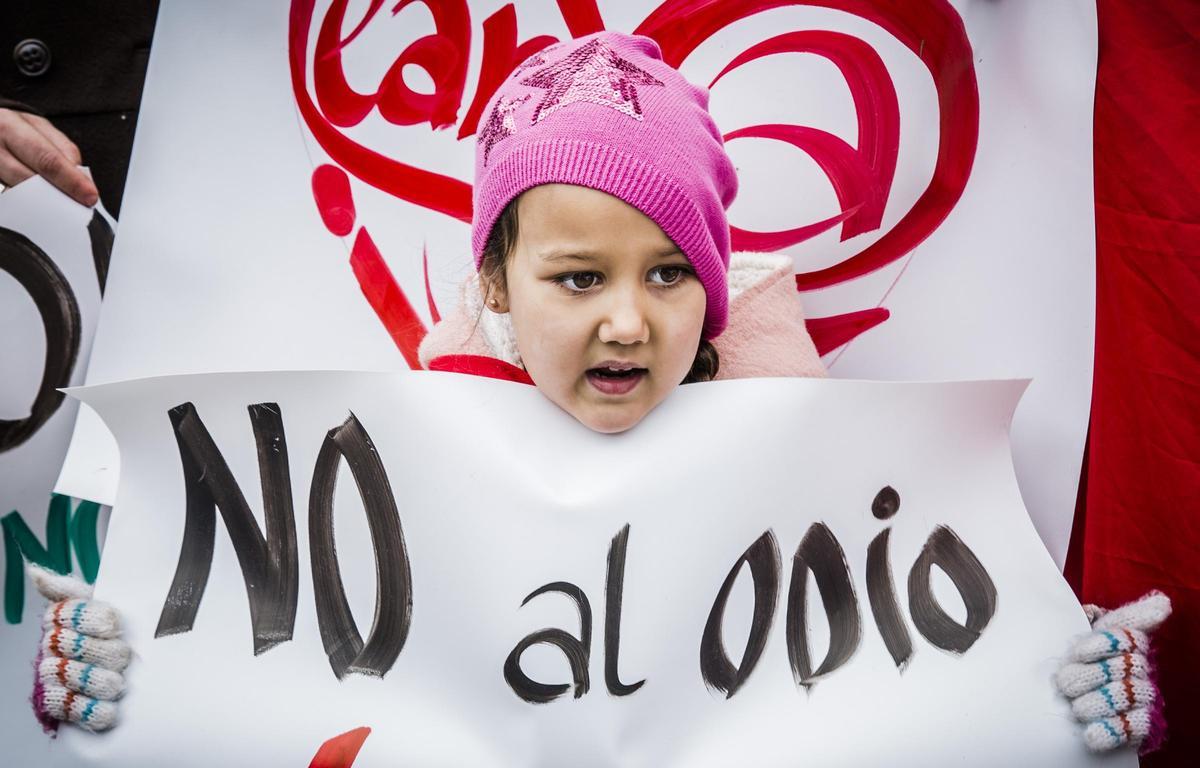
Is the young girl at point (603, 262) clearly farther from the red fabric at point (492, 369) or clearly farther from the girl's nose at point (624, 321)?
the red fabric at point (492, 369)

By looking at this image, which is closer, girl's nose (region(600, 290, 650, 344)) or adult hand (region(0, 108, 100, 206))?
girl's nose (region(600, 290, 650, 344))

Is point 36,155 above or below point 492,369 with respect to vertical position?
above

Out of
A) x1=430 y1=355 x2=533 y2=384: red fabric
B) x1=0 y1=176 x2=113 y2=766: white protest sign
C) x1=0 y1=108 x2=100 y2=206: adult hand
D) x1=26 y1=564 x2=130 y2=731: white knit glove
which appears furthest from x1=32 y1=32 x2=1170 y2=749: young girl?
x1=0 y1=108 x2=100 y2=206: adult hand

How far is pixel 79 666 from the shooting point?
2.44 feet

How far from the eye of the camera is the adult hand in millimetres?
1108

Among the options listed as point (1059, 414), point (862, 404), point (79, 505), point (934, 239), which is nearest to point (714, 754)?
point (862, 404)

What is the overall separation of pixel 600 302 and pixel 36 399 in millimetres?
764

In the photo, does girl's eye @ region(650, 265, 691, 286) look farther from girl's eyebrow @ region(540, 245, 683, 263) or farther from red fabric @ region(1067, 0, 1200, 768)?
red fabric @ region(1067, 0, 1200, 768)

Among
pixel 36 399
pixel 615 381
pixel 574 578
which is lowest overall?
pixel 574 578

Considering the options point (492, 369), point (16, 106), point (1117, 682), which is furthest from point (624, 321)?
point (16, 106)

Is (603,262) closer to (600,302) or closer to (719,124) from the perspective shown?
(600,302)

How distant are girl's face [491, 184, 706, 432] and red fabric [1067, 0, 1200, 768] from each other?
454mm

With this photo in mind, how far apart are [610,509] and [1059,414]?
1.76ft

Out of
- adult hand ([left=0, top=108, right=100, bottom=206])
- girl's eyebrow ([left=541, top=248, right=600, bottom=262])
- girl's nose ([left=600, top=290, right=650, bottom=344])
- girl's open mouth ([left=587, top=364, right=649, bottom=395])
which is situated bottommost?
girl's open mouth ([left=587, top=364, right=649, bottom=395])
